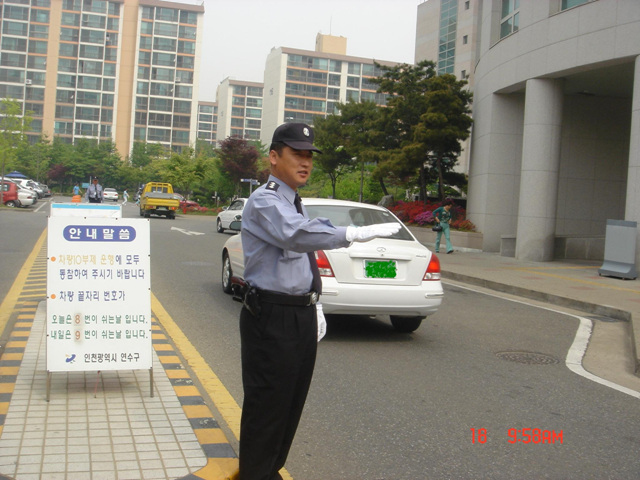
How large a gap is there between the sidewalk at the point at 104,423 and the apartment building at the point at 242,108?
422ft

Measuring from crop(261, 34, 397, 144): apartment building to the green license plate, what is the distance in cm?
10131

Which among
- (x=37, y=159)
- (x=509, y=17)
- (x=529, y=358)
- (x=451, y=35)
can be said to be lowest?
(x=529, y=358)

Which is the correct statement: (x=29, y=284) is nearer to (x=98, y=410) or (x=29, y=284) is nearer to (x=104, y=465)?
(x=98, y=410)

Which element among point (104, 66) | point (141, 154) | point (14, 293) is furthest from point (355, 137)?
point (104, 66)

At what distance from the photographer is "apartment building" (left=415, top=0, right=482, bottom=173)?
5484cm

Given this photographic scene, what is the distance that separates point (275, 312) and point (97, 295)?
2532mm

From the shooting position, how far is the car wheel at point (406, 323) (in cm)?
843

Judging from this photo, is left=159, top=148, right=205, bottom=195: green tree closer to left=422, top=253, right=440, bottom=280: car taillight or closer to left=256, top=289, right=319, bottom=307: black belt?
left=422, top=253, right=440, bottom=280: car taillight

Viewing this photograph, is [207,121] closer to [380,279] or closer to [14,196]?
[14,196]

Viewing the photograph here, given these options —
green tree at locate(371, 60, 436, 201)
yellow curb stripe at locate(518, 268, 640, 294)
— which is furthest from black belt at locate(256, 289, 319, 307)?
green tree at locate(371, 60, 436, 201)

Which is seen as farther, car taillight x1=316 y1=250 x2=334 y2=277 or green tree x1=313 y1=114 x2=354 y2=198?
green tree x1=313 y1=114 x2=354 y2=198

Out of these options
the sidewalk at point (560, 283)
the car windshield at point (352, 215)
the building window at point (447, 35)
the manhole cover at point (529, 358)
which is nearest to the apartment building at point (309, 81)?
the building window at point (447, 35)

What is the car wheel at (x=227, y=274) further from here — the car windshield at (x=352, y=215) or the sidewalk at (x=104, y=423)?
the sidewalk at (x=104, y=423)

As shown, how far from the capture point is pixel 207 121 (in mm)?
165125
